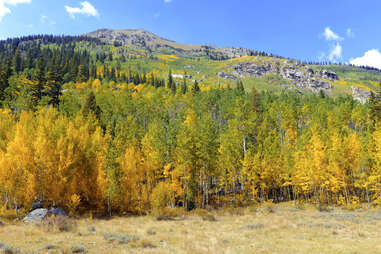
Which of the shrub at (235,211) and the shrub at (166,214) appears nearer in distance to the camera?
the shrub at (166,214)

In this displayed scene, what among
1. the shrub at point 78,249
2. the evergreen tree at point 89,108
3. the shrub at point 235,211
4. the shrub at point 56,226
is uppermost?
the evergreen tree at point 89,108

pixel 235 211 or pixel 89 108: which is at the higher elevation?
pixel 89 108

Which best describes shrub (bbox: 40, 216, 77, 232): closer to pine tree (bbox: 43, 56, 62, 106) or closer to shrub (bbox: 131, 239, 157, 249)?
shrub (bbox: 131, 239, 157, 249)

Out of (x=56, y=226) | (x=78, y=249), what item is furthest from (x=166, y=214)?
(x=78, y=249)

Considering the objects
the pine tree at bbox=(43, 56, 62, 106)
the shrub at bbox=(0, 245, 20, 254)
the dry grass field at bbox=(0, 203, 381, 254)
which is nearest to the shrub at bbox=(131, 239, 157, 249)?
the dry grass field at bbox=(0, 203, 381, 254)

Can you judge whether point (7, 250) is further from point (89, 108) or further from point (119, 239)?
point (89, 108)

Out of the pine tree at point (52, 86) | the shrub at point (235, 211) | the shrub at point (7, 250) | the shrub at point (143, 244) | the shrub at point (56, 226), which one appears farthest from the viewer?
the pine tree at point (52, 86)

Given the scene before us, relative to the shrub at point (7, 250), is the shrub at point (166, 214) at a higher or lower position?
lower

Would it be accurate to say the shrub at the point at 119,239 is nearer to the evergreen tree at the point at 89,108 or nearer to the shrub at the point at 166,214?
the shrub at the point at 166,214

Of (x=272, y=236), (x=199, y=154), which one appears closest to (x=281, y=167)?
(x=199, y=154)

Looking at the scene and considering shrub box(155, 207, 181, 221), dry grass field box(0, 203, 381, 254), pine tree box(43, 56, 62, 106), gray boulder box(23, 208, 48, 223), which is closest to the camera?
dry grass field box(0, 203, 381, 254)

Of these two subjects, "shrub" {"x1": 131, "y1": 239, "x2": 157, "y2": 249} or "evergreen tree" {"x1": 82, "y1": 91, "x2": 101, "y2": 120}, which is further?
"evergreen tree" {"x1": 82, "y1": 91, "x2": 101, "y2": 120}

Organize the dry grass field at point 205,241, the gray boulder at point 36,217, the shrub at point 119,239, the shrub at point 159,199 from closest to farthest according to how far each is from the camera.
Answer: the dry grass field at point 205,241, the shrub at point 119,239, the gray boulder at point 36,217, the shrub at point 159,199

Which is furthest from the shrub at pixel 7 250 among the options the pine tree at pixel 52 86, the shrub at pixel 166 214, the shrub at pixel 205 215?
the pine tree at pixel 52 86
